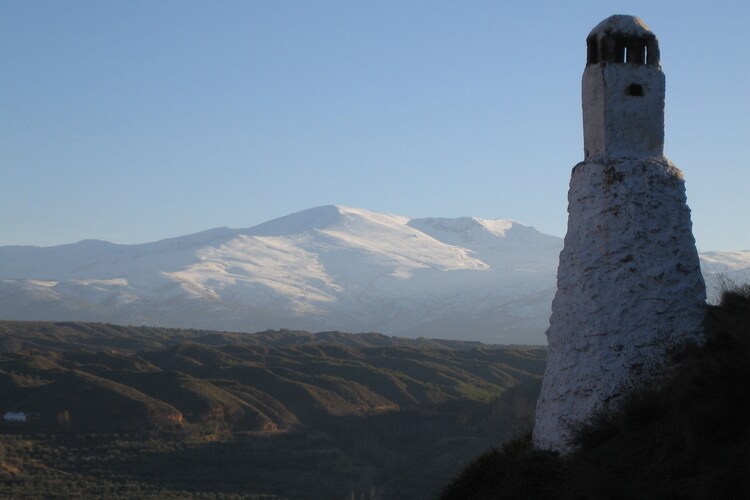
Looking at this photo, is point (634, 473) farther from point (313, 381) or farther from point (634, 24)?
point (313, 381)

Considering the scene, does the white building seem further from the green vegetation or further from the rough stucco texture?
the green vegetation

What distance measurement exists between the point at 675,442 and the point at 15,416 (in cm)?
4342

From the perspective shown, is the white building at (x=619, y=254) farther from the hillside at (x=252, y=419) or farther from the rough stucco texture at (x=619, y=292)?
the hillside at (x=252, y=419)

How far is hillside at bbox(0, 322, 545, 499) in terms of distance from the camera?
39.1m

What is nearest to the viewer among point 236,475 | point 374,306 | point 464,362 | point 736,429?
point 736,429

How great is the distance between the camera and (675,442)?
831 centimetres

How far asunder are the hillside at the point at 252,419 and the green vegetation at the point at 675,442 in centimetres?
2454

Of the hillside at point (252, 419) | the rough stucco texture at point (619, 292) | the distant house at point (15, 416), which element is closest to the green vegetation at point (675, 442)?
the rough stucco texture at point (619, 292)

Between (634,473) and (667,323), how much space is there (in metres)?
1.98

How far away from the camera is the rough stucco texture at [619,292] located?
9.73 m

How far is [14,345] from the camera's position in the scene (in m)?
75.4

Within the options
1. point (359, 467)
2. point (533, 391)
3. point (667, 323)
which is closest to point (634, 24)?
point (667, 323)

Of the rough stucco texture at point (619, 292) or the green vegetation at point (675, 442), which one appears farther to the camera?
the rough stucco texture at point (619, 292)

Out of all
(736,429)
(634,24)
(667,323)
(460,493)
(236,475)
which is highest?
(634,24)
